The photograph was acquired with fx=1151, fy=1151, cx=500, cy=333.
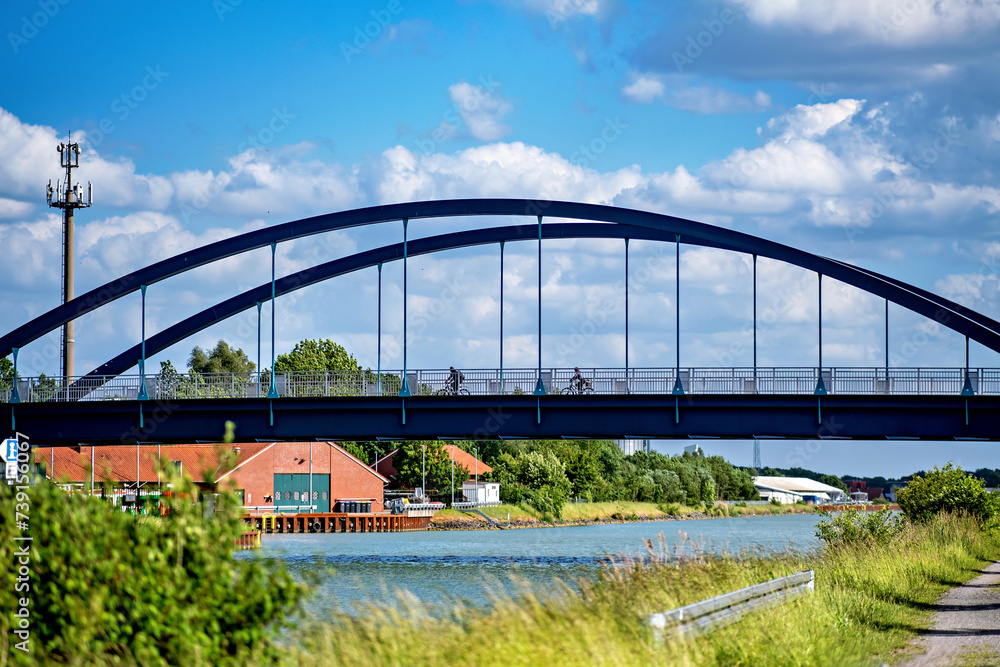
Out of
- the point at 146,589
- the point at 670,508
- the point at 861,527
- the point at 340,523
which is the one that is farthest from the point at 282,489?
the point at 146,589

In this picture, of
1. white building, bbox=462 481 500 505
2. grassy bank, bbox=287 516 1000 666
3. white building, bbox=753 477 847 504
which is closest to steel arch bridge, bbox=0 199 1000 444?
grassy bank, bbox=287 516 1000 666

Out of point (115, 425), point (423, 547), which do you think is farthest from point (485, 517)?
point (115, 425)

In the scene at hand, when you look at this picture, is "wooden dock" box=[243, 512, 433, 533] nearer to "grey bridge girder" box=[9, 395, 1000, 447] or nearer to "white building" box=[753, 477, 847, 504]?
"grey bridge girder" box=[9, 395, 1000, 447]

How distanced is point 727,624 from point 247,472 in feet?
233

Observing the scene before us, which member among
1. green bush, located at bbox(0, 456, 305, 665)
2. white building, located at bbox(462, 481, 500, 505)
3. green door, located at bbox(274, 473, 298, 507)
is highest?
green bush, located at bbox(0, 456, 305, 665)

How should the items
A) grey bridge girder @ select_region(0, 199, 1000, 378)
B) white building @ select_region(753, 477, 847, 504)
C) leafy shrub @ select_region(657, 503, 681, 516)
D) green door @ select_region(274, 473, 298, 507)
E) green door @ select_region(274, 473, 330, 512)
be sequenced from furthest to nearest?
1. white building @ select_region(753, 477, 847, 504)
2. leafy shrub @ select_region(657, 503, 681, 516)
3. green door @ select_region(274, 473, 330, 512)
4. green door @ select_region(274, 473, 298, 507)
5. grey bridge girder @ select_region(0, 199, 1000, 378)

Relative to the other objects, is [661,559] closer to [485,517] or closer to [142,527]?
[142,527]

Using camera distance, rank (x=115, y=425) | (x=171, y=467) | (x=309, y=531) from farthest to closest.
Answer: (x=309, y=531) < (x=115, y=425) < (x=171, y=467)

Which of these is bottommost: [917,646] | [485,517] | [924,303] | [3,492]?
[485,517]

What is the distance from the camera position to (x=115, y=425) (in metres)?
42.9

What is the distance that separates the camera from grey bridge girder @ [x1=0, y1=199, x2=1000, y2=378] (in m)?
38.7

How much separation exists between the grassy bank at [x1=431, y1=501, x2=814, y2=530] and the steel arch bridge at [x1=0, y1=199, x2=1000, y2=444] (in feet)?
121

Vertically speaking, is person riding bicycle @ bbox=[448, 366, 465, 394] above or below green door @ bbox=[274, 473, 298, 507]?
above

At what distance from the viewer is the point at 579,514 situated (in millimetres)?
96188
